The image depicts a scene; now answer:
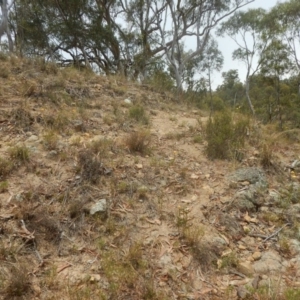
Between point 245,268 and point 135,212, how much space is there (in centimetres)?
110

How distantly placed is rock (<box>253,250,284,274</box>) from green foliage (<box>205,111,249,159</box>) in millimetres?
1603

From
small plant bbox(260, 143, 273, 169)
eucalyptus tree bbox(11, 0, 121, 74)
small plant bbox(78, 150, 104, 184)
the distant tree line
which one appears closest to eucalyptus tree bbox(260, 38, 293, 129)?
the distant tree line

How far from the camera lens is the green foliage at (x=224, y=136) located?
3.87m

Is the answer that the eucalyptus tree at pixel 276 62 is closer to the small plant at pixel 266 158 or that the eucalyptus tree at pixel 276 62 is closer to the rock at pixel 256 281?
the small plant at pixel 266 158

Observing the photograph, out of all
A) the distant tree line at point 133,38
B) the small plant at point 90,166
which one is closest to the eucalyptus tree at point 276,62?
the distant tree line at point 133,38

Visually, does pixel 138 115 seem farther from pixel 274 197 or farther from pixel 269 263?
pixel 269 263

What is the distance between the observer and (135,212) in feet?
9.05

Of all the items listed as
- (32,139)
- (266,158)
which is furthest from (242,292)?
(32,139)

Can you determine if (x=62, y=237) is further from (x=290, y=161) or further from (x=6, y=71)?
(x=6, y=71)

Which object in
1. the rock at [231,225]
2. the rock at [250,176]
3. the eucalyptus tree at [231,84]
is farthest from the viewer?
the eucalyptus tree at [231,84]

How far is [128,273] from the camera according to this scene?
204 centimetres

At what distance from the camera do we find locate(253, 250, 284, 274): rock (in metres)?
2.25

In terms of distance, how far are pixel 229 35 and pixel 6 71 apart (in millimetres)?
14493

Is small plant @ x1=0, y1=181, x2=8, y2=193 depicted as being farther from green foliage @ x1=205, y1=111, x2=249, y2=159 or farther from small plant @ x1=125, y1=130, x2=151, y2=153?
green foliage @ x1=205, y1=111, x2=249, y2=159
